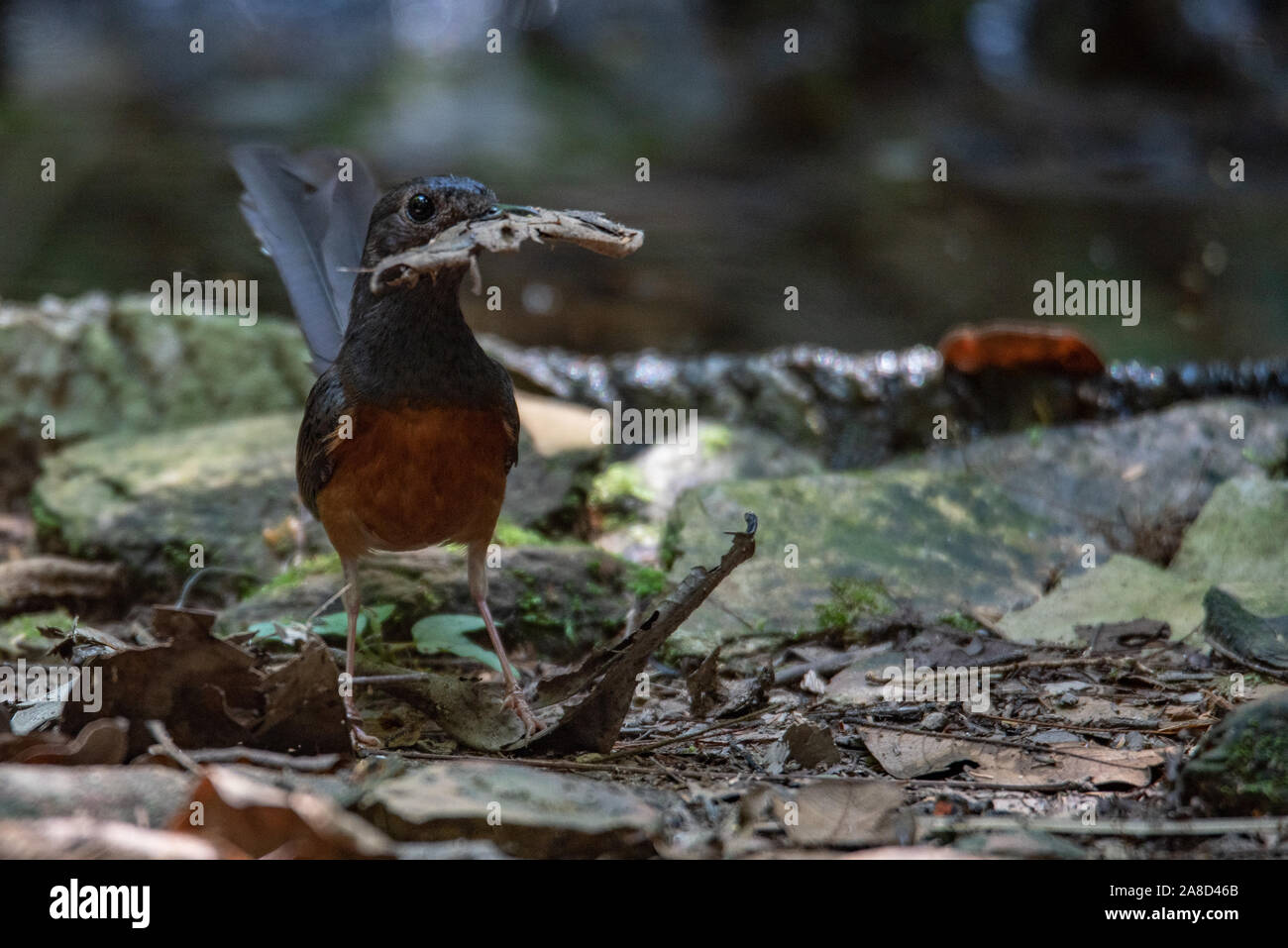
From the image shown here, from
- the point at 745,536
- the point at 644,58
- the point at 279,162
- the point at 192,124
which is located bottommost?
the point at 745,536

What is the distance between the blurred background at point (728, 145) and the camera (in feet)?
39.5

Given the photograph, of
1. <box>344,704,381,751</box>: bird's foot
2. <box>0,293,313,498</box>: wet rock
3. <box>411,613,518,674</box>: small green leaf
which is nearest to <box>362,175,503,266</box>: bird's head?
<box>411,613,518,674</box>: small green leaf

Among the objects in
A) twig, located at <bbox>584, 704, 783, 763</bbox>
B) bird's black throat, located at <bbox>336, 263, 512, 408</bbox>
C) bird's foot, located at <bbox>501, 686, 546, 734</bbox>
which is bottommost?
twig, located at <bbox>584, 704, 783, 763</bbox>

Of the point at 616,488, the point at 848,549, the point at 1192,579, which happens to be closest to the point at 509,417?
the point at 848,549

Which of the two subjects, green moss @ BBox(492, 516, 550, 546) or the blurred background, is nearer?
green moss @ BBox(492, 516, 550, 546)

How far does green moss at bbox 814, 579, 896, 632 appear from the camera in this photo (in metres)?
4.66

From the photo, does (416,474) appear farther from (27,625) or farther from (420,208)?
(27,625)

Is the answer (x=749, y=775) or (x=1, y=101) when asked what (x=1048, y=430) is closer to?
(x=749, y=775)

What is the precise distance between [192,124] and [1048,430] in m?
15.2

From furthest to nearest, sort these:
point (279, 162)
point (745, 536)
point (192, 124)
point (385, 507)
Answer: point (192, 124), point (279, 162), point (385, 507), point (745, 536)

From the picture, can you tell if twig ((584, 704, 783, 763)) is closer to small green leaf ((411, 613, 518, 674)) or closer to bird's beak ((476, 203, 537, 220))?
small green leaf ((411, 613, 518, 674))
